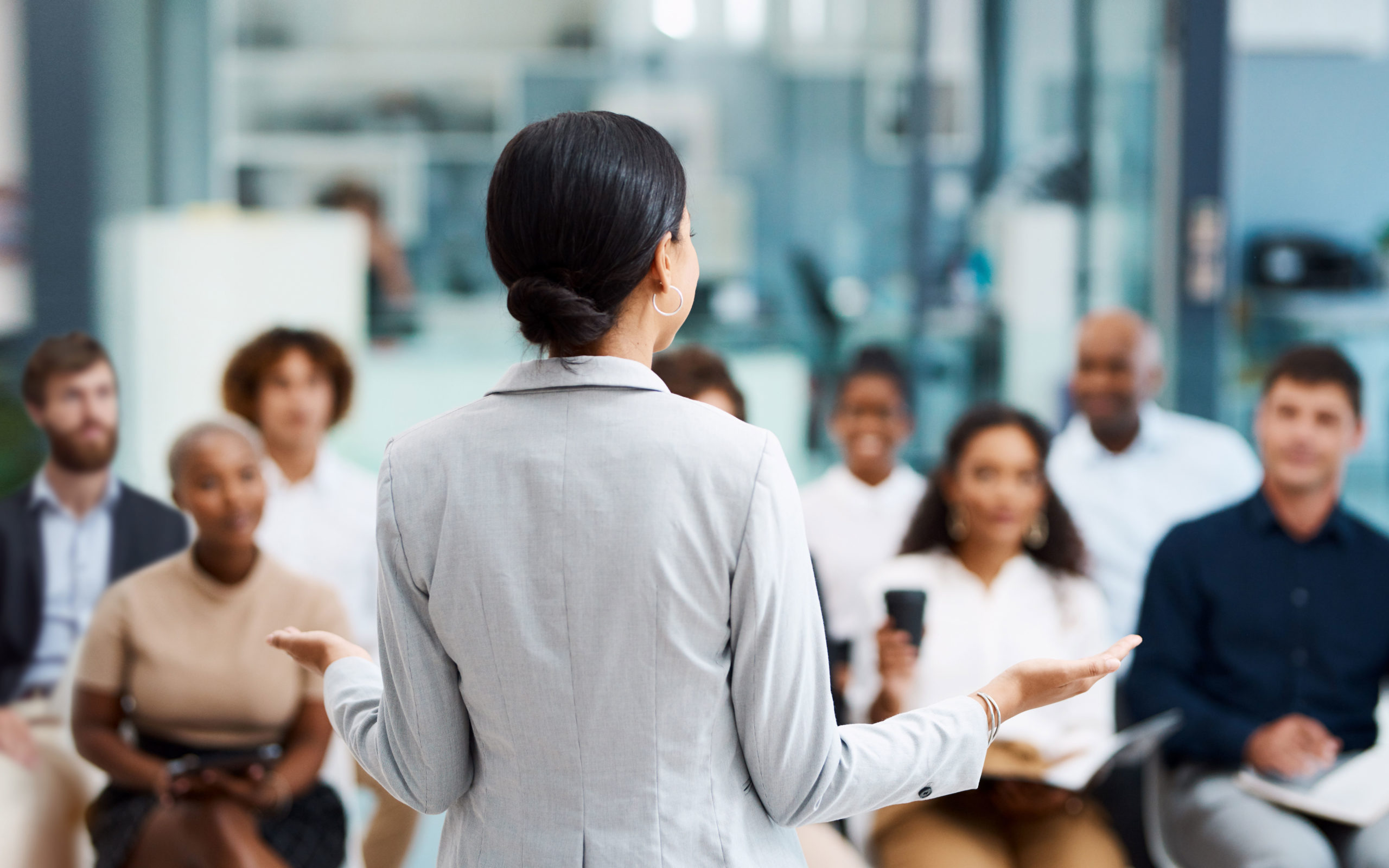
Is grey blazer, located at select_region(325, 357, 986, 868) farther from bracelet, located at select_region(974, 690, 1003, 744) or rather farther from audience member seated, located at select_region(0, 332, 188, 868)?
audience member seated, located at select_region(0, 332, 188, 868)

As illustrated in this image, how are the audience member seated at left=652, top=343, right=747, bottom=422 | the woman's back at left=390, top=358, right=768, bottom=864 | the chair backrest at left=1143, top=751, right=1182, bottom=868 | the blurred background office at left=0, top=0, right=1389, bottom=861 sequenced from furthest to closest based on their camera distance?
the blurred background office at left=0, top=0, right=1389, bottom=861
the audience member seated at left=652, top=343, right=747, bottom=422
the chair backrest at left=1143, top=751, right=1182, bottom=868
the woman's back at left=390, top=358, right=768, bottom=864

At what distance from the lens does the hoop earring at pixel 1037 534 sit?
7.64ft

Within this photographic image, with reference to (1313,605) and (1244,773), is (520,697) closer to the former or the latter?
(1244,773)

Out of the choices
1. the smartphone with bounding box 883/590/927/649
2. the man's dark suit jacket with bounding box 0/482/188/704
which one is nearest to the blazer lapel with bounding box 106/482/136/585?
the man's dark suit jacket with bounding box 0/482/188/704

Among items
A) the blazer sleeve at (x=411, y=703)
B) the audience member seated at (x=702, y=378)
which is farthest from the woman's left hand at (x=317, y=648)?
the audience member seated at (x=702, y=378)

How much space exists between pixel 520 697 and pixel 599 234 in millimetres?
352

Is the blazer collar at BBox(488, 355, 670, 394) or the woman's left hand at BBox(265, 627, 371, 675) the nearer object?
the blazer collar at BBox(488, 355, 670, 394)

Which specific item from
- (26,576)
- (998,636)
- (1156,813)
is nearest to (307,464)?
(26,576)

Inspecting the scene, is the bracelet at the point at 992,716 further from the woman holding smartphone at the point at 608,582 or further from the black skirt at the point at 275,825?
the black skirt at the point at 275,825

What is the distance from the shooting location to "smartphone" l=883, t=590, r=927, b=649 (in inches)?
71.8

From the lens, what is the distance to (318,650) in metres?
1.10

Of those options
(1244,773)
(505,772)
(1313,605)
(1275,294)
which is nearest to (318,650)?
(505,772)

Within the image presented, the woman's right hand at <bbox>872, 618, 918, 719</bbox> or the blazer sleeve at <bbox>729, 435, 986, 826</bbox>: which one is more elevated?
the blazer sleeve at <bbox>729, 435, 986, 826</bbox>

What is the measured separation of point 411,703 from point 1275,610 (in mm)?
1810
